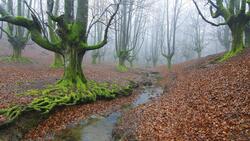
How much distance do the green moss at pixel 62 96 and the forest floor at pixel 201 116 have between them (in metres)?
2.28

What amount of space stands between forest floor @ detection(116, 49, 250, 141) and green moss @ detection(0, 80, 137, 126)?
228 cm

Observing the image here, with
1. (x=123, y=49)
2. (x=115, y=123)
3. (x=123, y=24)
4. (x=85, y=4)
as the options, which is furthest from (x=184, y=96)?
(x=123, y=24)

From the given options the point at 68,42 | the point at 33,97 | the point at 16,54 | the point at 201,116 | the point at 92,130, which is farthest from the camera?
the point at 16,54

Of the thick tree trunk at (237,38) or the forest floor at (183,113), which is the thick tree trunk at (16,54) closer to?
the forest floor at (183,113)

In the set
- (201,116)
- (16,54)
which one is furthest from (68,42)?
(16,54)

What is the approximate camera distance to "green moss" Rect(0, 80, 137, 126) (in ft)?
A: 29.5

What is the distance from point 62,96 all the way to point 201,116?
5.98 m

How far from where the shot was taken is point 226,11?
779 inches

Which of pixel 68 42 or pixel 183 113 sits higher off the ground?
pixel 68 42

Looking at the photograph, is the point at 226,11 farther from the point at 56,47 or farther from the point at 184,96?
the point at 56,47

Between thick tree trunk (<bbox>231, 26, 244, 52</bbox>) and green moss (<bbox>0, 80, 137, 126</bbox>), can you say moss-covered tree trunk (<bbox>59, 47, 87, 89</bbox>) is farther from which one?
thick tree trunk (<bbox>231, 26, 244, 52</bbox>)

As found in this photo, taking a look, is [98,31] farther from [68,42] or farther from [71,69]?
[71,69]

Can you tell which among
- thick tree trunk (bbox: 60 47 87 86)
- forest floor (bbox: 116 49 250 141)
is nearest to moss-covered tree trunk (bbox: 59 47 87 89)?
thick tree trunk (bbox: 60 47 87 86)

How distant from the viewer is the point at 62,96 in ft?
37.4
